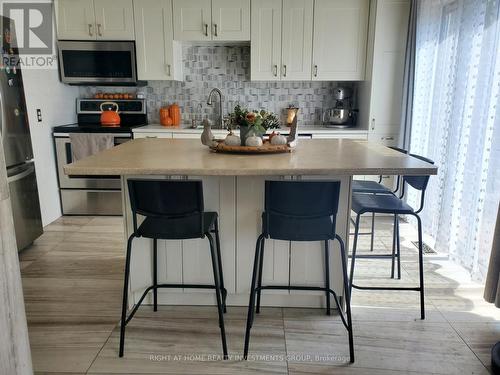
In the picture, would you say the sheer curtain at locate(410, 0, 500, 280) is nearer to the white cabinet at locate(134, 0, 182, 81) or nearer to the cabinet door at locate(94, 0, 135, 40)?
the white cabinet at locate(134, 0, 182, 81)

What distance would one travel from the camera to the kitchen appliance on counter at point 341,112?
14.0ft

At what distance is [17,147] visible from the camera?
9.89 ft

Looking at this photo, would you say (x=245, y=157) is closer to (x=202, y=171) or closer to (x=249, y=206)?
(x=249, y=206)

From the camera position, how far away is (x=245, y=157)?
2115 mm

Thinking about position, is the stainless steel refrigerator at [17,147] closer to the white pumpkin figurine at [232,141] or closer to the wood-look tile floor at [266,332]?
the wood-look tile floor at [266,332]

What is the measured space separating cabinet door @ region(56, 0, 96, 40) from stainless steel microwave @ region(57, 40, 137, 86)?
0.29ft

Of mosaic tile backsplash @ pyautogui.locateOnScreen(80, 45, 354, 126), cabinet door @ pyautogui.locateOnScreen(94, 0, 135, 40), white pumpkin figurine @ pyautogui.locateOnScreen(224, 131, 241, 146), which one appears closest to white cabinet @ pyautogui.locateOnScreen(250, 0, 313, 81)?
mosaic tile backsplash @ pyautogui.locateOnScreen(80, 45, 354, 126)

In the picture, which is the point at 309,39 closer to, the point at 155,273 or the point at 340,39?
the point at 340,39

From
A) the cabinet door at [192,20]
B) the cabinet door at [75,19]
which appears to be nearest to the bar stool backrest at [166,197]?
the cabinet door at [192,20]

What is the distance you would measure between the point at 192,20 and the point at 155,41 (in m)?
0.45

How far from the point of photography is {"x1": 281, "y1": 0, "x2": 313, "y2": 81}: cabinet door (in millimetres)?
3967

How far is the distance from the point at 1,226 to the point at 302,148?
1743 millimetres

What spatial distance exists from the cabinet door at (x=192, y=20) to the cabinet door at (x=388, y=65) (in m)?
1.73

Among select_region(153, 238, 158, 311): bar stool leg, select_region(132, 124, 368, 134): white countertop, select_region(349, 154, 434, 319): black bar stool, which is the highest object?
select_region(132, 124, 368, 134): white countertop
